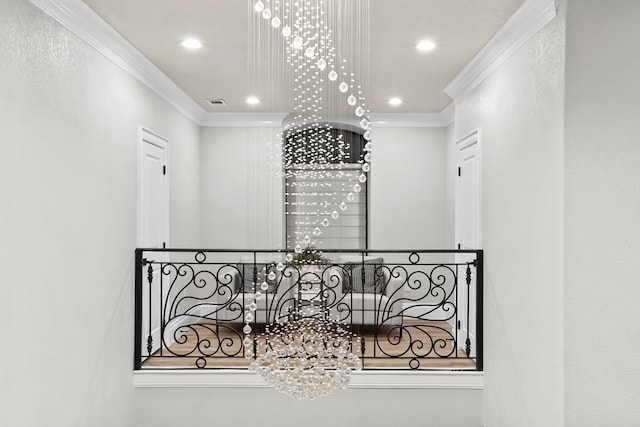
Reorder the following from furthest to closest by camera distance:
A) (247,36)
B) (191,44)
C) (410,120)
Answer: (410,120), (191,44), (247,36)

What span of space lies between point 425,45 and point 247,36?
4.43 ft

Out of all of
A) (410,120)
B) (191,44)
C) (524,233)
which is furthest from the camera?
(410,120)

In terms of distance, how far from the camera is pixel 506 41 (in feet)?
11.9

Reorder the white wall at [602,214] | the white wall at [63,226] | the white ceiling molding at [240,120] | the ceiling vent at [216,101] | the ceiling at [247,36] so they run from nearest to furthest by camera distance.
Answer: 1. the white wall at [63,226]
2. the white wall at [602,214]
3. the ceiling at [247,36]
4. the ceiling vent at [216,101]
5. the white ceiling molding at [240,120]

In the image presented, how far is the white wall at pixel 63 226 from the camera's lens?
2.64 metres

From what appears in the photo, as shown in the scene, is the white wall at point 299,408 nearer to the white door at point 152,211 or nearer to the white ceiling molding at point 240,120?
the white door at point 152,211

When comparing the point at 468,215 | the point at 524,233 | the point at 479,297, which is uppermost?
the point at 468,215

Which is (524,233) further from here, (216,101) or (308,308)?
(216,101)

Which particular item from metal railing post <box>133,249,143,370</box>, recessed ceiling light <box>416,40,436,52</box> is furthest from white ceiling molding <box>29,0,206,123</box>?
recessed ceiling light <box>416,40,436,52</box>

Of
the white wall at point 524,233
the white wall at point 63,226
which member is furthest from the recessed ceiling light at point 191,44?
the white wall at point 524,233

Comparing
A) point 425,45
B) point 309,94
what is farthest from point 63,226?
point 309,94

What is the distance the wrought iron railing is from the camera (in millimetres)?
4199

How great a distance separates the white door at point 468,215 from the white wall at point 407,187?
1530 millimetres

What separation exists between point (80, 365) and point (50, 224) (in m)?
1.00
